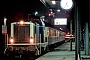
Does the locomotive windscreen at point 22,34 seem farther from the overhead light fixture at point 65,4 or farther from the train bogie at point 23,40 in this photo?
the overhead light fixture at point 65,4

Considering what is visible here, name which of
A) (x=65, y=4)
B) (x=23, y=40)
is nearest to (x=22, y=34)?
(x=23, y=40)

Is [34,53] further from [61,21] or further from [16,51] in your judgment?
[61,21]

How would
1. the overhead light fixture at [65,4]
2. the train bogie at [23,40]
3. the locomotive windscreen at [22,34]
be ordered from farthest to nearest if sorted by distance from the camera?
the locomotive windscreen at [22,34] < the train bogie at [23,40] < the overhead light fixture at [65,4]

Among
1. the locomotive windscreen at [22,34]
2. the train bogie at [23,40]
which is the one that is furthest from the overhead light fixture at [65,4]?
the locomotive windscreen at [22,34]

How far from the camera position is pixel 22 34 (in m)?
23.3

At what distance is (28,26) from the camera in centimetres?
2314

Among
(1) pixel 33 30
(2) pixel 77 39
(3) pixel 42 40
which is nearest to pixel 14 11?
(3) pixel 42 40

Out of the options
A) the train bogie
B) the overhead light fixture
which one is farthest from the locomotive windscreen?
the overhead light fixture

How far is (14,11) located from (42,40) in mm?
21180

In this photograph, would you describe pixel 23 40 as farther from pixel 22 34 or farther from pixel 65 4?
pixel 65 4

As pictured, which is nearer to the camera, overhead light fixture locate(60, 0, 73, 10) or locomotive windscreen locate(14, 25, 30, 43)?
overhead light fixture locate(60, 0, 73, 10)

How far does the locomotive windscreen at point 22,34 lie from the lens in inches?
910

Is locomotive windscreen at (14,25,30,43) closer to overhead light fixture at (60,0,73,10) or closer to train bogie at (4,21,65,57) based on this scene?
train bogie at (4,21,65,57)

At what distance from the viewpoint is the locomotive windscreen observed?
23109mm
